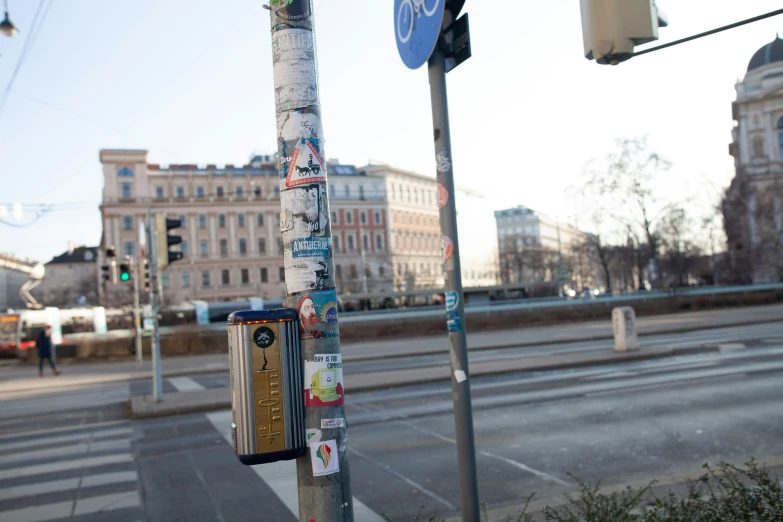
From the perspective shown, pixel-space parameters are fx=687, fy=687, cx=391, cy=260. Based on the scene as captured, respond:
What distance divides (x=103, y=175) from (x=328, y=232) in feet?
274

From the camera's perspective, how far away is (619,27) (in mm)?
3625

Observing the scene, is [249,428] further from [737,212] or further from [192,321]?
[737,212]

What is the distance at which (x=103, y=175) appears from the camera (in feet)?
260

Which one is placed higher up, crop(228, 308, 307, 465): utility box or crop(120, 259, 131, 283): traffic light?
crop(120, 259, 131, 283): traffic light

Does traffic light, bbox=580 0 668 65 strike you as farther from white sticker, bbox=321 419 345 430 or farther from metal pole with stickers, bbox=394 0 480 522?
white sticker, bbox=321 419 345 430

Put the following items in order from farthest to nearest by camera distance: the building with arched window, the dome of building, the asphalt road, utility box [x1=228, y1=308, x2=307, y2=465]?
1. the dome of building
2. the building with arched window
3. the asphalt road
4. utility box [x1=228, y1=308, x2=307, y2=465]

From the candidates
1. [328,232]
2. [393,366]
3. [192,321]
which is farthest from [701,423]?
[192,321]

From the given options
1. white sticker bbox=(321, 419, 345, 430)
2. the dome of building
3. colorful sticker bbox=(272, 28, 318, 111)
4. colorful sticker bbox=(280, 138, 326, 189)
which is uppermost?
the dome of building

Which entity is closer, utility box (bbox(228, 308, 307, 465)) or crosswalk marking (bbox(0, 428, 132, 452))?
utility box (bbox(228, 308, 307, 465))


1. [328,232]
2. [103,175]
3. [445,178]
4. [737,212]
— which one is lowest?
[328,232]

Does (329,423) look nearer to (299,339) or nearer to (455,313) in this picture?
(299,339)

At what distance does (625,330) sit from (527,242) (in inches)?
5343

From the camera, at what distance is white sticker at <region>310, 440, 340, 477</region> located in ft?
9.78

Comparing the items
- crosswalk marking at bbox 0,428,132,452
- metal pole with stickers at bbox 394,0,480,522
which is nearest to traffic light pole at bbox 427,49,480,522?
metal pole with stickers at bbox 394,0,480,522
